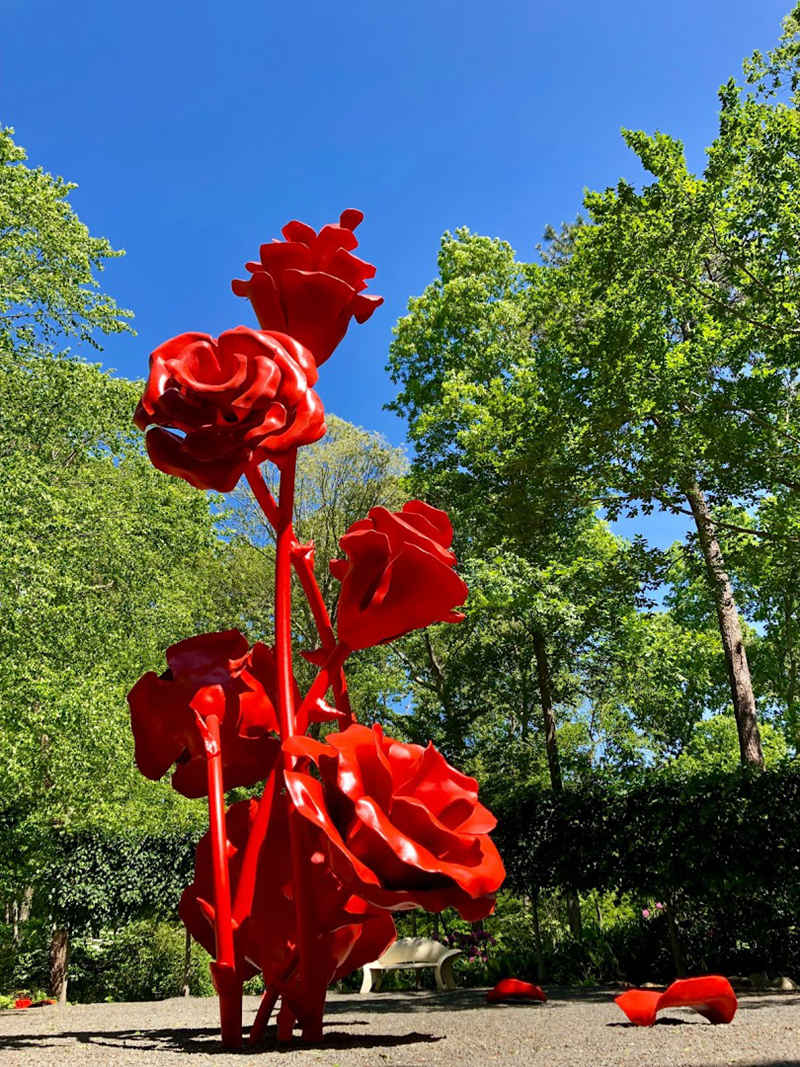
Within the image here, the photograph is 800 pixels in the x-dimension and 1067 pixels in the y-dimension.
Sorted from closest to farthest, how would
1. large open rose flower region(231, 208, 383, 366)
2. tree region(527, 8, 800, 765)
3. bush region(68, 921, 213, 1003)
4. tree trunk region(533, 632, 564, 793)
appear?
large open rose flower region(231, 208, 383, 366), tree region(527, 8, 800, 765), bush region(68, 921, 213, 1003), tree trunk region(533, 632, 564, 793)

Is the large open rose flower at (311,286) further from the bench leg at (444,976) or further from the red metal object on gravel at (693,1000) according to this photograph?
the bench leg at (444,976)

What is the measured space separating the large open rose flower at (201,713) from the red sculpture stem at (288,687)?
0.37 ft

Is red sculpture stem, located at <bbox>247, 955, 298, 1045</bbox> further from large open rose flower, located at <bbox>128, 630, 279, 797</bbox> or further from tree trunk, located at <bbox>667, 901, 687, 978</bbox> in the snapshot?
tree trunk, located at <bbox>667, 901, 687, 978</bbox>

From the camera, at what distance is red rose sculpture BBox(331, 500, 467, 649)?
7.34ft

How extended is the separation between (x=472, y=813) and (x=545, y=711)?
1167cm

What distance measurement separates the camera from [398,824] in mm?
1944

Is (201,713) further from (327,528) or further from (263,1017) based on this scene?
(327,528)

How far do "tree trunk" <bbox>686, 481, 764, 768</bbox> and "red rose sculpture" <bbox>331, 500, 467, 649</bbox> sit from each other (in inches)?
308

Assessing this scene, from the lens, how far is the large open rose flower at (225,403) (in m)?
2.29

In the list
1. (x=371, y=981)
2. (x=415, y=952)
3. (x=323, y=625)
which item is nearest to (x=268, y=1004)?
(x=323, y=625)

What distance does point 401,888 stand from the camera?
75.2 inches

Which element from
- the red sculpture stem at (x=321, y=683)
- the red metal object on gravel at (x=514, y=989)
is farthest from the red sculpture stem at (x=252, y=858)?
the red metal object on gravel at (x=514, y=989)

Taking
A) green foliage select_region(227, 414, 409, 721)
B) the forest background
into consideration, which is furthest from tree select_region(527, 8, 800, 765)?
green foliage select_region(227, 414, 409, 721)

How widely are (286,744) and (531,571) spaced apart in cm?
953
